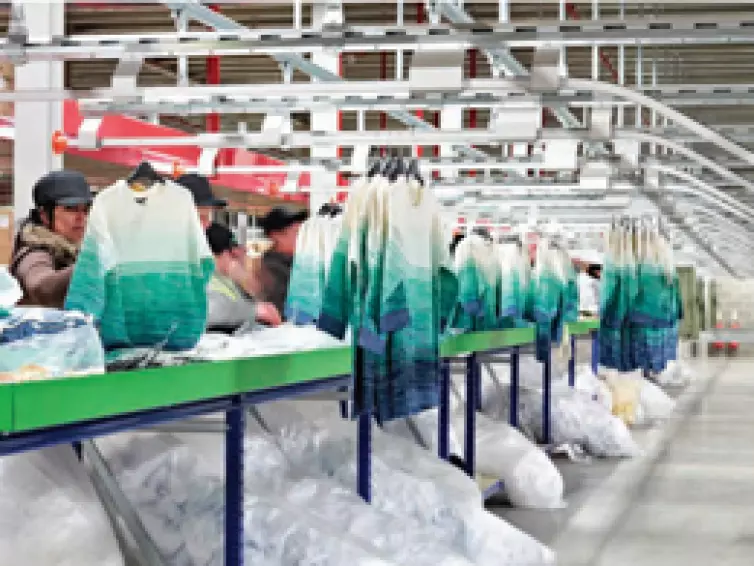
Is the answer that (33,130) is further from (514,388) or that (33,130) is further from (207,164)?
(514,388)

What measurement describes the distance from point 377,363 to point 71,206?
1.31m

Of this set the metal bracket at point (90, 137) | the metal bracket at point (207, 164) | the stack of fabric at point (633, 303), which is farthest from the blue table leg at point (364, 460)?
the stack of fabric at point (633, 303)

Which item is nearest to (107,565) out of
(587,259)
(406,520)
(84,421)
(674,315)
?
(84,421)

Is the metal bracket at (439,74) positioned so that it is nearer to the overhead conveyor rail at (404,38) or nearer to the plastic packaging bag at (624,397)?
the overhead conveyor rail at (404,38)

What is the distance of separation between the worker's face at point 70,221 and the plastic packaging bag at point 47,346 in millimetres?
1410

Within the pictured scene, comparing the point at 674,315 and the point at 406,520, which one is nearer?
the point at 406,520

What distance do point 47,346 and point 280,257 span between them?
4.12 meters

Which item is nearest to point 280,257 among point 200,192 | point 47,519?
point 200,192

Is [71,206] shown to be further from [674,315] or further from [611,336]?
[674,315]

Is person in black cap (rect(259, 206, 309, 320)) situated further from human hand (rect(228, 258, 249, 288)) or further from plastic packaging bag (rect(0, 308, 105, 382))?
plastic packaging bag (rect(0, 308, 105, 382))

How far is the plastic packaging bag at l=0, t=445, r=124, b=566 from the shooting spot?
142 inches

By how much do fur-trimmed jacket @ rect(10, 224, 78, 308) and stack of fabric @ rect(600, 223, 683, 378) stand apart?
569 cm

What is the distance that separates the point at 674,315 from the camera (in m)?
10.9

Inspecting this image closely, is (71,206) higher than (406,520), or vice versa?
(71,206)
